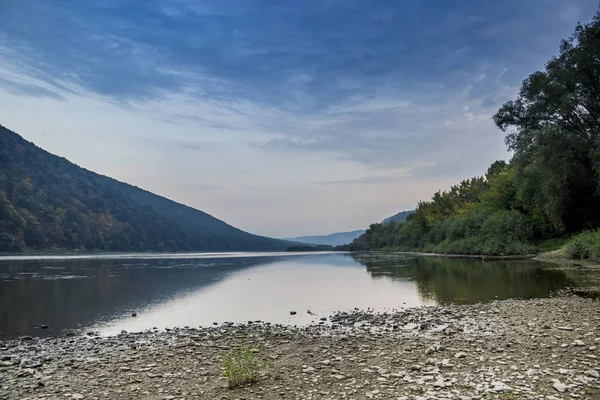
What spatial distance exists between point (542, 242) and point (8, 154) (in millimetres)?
230028

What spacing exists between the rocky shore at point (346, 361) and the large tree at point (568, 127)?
118 feet

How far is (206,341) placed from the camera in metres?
13.9

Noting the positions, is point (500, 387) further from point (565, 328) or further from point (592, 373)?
point (565, 328)

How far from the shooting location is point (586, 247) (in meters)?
42.5

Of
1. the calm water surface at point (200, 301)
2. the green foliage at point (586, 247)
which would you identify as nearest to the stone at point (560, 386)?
the calm water surface at point (200, 301)

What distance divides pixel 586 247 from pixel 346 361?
43.6m

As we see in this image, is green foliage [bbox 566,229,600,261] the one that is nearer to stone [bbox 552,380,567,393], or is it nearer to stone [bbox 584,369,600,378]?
stone [bbox 584,369,600,378]

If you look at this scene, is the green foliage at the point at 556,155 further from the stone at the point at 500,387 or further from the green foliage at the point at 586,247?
the stone at the point at 500,387

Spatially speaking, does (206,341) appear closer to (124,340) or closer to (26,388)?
(124,340)

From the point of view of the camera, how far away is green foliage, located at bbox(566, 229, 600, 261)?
39350mm

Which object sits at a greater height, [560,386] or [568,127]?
[568,127]

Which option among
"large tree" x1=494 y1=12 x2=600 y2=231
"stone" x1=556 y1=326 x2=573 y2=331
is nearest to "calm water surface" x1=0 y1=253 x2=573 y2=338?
"stone" x1=556 y1=326 x2=573 y2=331

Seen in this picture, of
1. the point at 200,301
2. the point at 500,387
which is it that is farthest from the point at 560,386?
the point at 200,301

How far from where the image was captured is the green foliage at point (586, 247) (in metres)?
39.3
